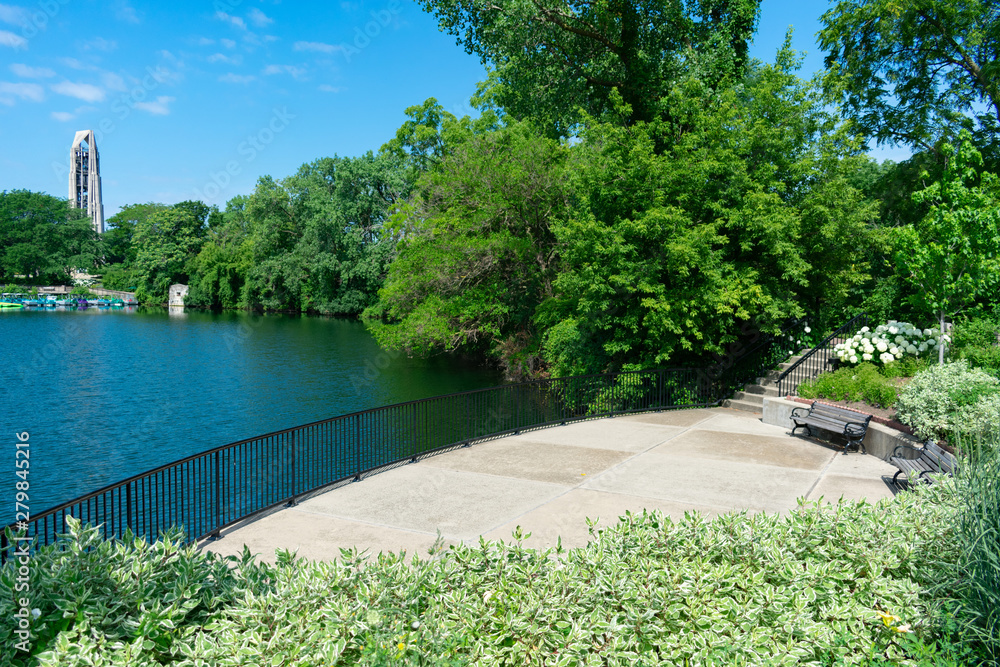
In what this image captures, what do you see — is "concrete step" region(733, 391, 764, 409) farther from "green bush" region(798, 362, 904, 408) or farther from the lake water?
the lake water

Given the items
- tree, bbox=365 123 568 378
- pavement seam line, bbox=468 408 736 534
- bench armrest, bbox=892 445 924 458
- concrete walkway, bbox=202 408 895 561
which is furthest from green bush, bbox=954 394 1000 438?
tree, bbox=365 123 568 378

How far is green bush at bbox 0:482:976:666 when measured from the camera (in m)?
3.40

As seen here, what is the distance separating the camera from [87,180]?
149 metres

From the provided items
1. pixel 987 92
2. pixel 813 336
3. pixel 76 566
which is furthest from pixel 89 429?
pixel 987 92

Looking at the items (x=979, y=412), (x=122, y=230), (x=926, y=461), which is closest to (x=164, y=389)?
(x=926, y=461)

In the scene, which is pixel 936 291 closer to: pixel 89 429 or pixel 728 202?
pixel 728 202

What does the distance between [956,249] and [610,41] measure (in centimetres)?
1323

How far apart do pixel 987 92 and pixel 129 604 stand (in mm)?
29828

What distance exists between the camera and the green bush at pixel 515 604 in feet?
11.2

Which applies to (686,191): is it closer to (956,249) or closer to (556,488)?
(956,249)

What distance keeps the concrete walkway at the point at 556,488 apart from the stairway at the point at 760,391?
2.80 meters

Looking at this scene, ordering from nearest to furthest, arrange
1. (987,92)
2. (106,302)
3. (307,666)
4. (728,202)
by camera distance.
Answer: (307,666), (728,202), (987,92), (106,302)

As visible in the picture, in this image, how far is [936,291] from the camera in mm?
12336

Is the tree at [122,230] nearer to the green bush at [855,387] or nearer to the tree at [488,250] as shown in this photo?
the tree at [488,250]
